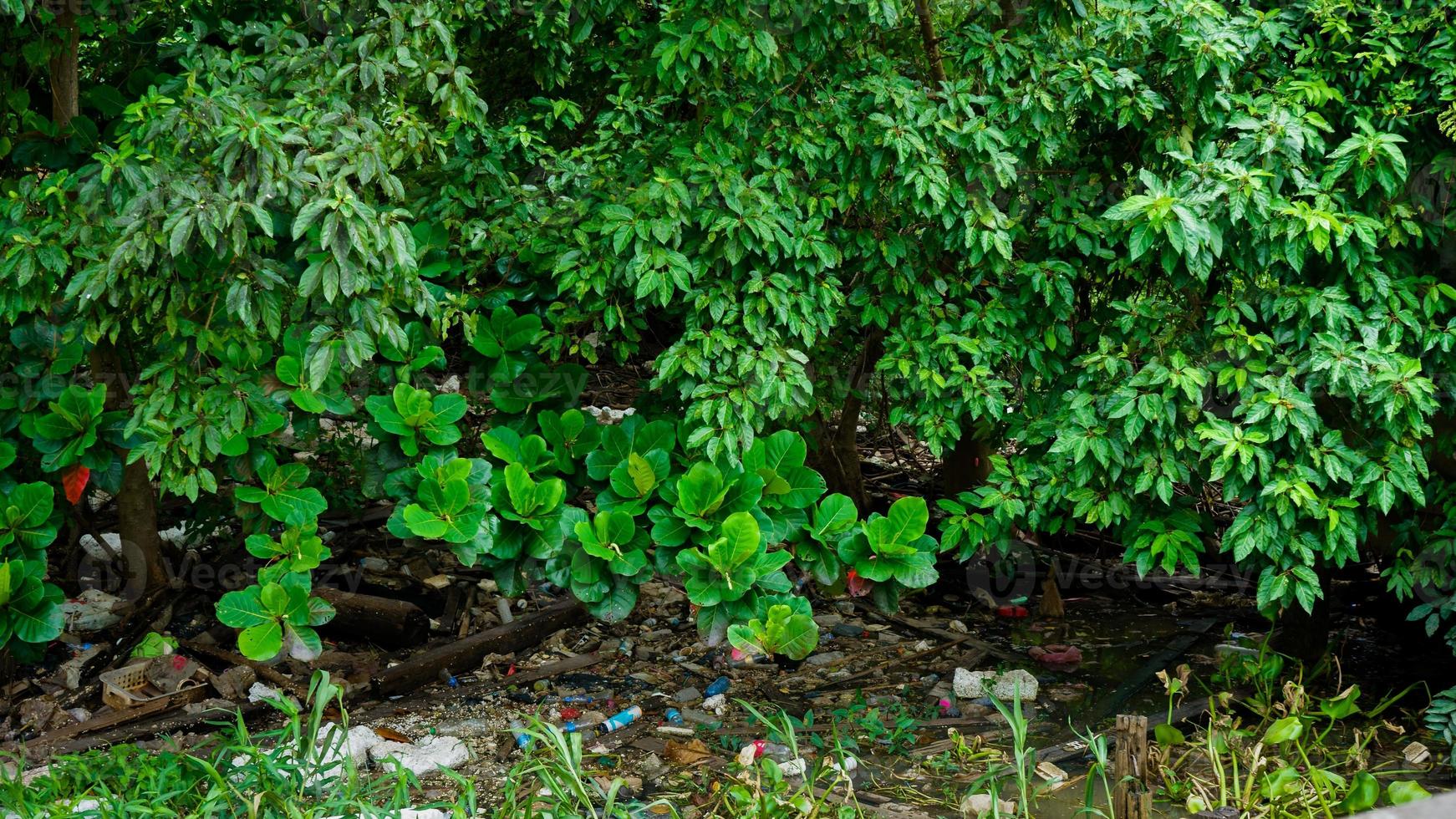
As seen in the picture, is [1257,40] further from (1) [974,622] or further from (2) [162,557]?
(2) [162,557]

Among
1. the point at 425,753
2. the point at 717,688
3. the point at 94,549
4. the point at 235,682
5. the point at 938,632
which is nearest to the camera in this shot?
the point at 425,753

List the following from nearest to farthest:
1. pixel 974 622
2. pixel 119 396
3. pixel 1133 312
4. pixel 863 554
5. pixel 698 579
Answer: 1. pixel 698 579
2. pixel 863 554
3. pixel 1133 312
4. pixel 119 396
5. pixel 974 622

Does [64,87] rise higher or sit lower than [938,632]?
higher

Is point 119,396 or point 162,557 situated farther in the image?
point 162,557

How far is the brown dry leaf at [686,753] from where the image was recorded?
4.59 m

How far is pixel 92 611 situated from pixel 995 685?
164 inches

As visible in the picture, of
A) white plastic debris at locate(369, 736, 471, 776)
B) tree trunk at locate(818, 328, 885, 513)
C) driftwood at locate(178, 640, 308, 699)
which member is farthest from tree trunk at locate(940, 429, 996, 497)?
driftwood at locate(178, 640, 308, 699)

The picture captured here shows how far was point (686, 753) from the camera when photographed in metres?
4.62

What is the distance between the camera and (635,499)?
411 cm

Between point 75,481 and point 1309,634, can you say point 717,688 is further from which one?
point 75,481

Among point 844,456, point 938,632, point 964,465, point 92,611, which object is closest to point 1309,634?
point 938,632

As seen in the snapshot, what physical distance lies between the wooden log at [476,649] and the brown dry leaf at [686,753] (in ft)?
3.88

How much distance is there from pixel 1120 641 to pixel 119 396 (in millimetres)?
4673

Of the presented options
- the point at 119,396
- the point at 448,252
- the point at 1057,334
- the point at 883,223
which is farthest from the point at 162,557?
the point at 1057,334
